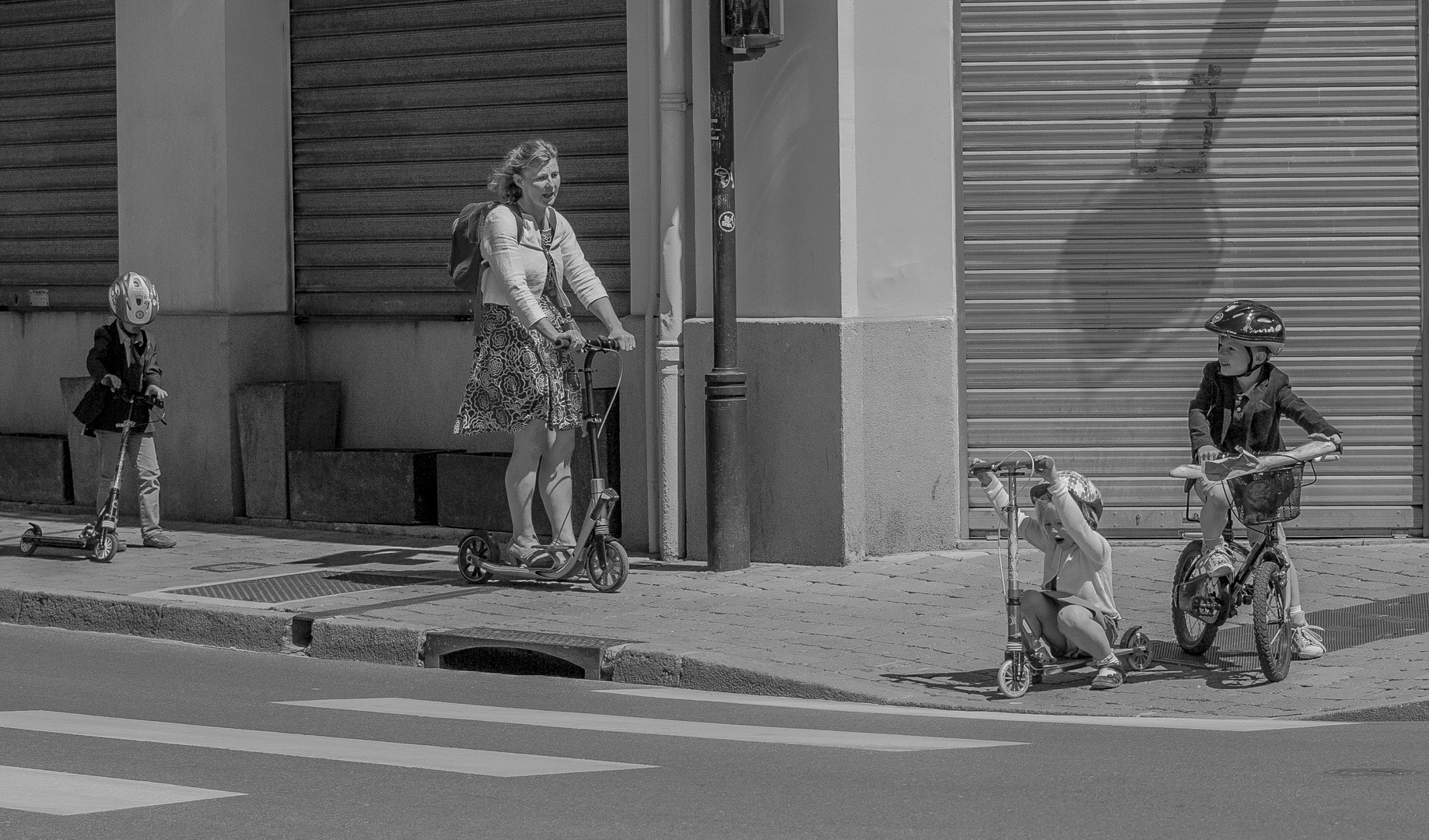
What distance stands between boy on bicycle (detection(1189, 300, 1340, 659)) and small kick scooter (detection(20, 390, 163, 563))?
239 inches

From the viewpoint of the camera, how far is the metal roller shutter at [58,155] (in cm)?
1313

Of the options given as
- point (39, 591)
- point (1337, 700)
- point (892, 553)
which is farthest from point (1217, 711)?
point (39, 591)

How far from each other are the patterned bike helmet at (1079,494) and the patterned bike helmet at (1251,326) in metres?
0.82

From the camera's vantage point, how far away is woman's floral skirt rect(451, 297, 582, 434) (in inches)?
373

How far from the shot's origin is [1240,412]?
302 inches

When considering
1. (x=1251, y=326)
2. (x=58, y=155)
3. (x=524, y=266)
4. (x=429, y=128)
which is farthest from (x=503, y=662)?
(x=58, y=155)

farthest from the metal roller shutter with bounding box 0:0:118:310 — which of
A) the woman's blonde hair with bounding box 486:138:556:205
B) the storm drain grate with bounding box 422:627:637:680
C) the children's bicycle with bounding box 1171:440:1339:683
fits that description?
the children's bicycle with bounding box 1171:440:1339:683

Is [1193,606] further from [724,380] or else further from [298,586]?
[298,586]

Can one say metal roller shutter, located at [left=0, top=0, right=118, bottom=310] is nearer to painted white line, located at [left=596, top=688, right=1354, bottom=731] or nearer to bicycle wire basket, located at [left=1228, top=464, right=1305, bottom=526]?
painted white line, located at [left=596, top=688, right=1354, bottom=731]

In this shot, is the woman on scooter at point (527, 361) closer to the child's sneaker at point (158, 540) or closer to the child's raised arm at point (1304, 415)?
the child's sneaker at point (158, 540)

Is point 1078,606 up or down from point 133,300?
down

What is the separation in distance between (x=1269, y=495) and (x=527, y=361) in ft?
12.4

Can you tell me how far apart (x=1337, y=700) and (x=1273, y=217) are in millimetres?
4171

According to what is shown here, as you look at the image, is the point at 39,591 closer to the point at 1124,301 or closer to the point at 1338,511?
the point at 1124,301
